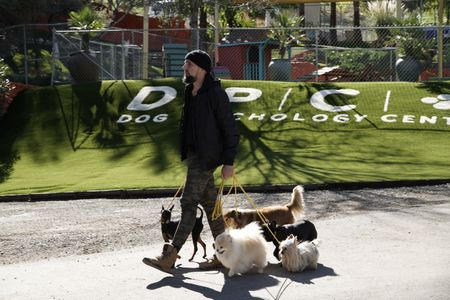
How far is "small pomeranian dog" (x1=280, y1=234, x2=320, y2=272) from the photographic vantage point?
7.88 m

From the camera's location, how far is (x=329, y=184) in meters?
14.1

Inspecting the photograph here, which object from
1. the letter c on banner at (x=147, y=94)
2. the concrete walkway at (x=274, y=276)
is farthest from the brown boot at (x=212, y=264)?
the letter c on banner at (x=147, y=94)

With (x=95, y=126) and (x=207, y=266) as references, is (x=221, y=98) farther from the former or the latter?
(x=95, y=126)

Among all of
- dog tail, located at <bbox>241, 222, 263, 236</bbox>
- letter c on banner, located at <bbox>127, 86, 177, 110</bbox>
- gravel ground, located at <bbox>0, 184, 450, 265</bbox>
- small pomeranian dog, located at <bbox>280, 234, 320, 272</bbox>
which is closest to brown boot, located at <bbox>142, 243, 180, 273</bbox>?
dog tail, located at <bbox>241, 222, 263, 236</bbox>

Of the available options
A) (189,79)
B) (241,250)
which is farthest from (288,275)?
(189,79)

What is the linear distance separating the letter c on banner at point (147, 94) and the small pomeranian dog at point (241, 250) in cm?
1460

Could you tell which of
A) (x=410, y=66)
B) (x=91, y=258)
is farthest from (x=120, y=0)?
(x=91, y=258)

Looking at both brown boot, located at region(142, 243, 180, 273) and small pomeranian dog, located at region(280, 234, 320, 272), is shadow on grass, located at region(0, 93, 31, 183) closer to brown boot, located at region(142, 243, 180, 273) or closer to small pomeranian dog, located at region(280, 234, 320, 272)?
brown boot, located at region(142, 243, 180, 273)

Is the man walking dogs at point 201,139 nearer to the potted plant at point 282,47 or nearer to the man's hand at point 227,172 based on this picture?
the man's hand at point 227,172

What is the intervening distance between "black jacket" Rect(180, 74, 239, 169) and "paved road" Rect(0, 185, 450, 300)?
110 cm

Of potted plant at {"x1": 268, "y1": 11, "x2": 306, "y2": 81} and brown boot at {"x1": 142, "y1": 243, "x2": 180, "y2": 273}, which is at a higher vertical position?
potted plant at {"x1": 268, "y1": 11, "x2": 306, "y2": 81}

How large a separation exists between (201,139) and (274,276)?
1.42 m

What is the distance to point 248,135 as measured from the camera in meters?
19.5

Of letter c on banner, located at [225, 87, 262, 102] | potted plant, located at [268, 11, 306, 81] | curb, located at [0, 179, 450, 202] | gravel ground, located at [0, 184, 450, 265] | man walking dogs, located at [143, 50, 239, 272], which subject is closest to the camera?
man walking dogs, located at [143, 50, 239, 272]
